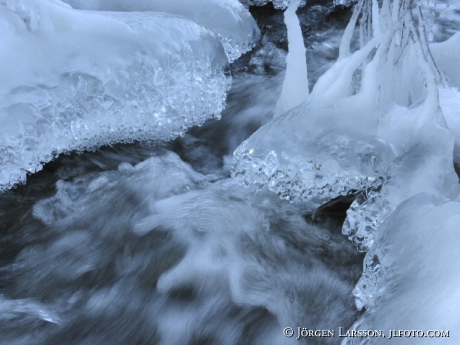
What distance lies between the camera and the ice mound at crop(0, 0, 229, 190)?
2.64 meters

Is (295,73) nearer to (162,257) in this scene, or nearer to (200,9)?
(162,257)

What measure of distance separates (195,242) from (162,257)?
159mm

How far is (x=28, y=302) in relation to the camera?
228 cm

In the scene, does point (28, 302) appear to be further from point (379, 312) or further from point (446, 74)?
point (446, 74)

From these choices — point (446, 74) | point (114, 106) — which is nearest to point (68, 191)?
point (114, 106)

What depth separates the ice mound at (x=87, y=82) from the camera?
A: 8.66 feet

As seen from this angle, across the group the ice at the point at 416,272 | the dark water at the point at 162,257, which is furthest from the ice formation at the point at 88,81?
the ice at the point at 416,272

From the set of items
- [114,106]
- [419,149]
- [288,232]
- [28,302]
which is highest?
[419,149]

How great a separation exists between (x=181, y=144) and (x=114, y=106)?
48 centimetres

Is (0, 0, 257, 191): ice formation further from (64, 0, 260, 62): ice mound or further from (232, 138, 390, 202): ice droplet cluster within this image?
(232, 138, 390, 202): ice droplet cluster

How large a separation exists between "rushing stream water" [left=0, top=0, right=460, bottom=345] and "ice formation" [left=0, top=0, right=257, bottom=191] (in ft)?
0.12

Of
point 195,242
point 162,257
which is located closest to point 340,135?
point 195,242

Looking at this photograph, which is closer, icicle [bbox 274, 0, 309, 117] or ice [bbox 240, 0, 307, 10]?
icicle [bbox 274, 0, 309, 117]

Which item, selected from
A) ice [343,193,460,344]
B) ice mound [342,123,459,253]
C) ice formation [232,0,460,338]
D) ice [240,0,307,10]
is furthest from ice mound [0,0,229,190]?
ice [240,0,307,10]
